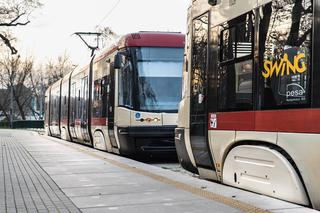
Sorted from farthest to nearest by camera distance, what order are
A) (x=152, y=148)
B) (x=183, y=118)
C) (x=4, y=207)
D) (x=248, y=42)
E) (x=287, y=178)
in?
(x=152, y=148)
(x=183, y=118)
(x=248, y=42)
(x=4, y=207)
(x=287, y=178)

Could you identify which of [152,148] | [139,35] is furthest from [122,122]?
[139,35]

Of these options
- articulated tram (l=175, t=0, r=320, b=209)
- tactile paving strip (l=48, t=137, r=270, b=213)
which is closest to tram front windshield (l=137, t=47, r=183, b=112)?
tactile paving strip (l=48, t=137, r=270, b=213)

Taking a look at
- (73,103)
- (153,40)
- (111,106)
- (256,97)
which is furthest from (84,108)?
(256,97)

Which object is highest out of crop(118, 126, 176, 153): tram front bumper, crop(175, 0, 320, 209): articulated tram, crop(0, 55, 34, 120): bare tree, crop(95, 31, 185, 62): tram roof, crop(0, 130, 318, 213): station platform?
crop(0, 55, 34, 120): bare tree

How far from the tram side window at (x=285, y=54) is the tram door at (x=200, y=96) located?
6.02 ft

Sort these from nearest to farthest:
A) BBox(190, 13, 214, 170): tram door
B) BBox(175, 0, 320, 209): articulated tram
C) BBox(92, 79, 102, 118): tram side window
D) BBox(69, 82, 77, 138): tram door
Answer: BBox(175, 0, 320, 209): articulated tram, BBox(190, 13, 214, 170): tram door, BBox(92, 79, 102, 118): tram side window, BBox(69, 82, 77, 138): tram door

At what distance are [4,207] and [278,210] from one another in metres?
3.47

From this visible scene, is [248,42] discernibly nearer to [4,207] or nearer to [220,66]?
[220,66]

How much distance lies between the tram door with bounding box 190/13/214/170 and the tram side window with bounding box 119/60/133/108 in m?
4.38

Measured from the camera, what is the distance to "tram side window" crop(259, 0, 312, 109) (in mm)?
5822

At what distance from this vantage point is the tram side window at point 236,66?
700cm

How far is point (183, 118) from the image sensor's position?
9289 mm

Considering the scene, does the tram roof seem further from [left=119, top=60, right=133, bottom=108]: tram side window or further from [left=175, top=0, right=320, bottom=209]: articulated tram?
[left=175, top=0, right=320, bottom=209]: articulated tram

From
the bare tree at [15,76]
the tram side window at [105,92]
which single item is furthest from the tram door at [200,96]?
the bare tree at [15,76]
